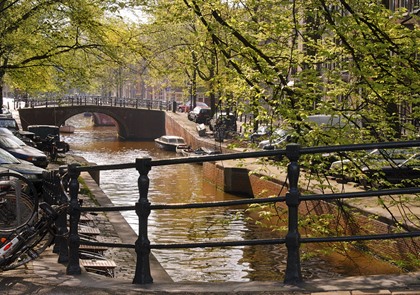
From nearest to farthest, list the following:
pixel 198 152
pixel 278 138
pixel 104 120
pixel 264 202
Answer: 1. pixel 264 202
2. pixel 278 138
3. pixel 198 152
4. pixel 104 120

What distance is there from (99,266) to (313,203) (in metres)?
12.0

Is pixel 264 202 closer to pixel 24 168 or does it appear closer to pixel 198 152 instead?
pixel 24 168

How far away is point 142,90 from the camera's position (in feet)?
430

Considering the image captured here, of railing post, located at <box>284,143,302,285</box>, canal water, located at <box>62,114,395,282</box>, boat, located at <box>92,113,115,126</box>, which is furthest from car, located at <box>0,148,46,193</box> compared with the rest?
boat, located at <box>92,113,115,126</box>

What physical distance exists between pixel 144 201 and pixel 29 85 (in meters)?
22.2

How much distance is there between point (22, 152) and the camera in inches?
1050

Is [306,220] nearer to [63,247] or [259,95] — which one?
[259,95]

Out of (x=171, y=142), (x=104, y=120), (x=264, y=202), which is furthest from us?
(x=104, y=120)

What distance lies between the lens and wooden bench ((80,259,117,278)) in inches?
410

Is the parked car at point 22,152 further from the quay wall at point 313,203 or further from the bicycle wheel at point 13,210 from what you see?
the bicycle wheel at point 13,210

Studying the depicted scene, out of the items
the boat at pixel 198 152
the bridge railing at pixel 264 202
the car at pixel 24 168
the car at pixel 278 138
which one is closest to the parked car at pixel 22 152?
the car at pixel 24 168

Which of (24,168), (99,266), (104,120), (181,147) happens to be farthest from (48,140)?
(104,120)

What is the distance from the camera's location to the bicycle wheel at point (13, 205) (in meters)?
7.86

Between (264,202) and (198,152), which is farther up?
(264,202)
